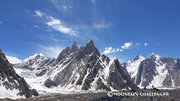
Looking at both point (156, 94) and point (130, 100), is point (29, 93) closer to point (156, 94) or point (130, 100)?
point (130, 100)

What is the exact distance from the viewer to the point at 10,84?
109m

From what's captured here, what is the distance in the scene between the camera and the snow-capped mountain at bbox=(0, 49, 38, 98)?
99988 millimetres

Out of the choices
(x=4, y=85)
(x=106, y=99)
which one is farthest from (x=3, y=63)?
(x=106, y=99)

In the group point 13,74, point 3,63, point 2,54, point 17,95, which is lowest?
point 17,95

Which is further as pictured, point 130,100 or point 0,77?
point 0,77

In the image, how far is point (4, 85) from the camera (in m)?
104

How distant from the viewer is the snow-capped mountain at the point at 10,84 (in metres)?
100.0

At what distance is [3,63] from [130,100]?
116m

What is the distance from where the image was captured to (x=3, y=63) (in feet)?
397

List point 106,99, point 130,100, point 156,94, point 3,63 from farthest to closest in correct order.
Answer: point 3,63, point 106,99, point 156,94, point 130,100

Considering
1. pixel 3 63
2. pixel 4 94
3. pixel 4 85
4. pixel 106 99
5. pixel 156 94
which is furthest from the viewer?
pixel 3 63

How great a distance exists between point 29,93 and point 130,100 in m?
95.7

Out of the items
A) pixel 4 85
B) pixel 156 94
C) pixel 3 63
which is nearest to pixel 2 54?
pixel 3 63

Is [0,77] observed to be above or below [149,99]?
above
